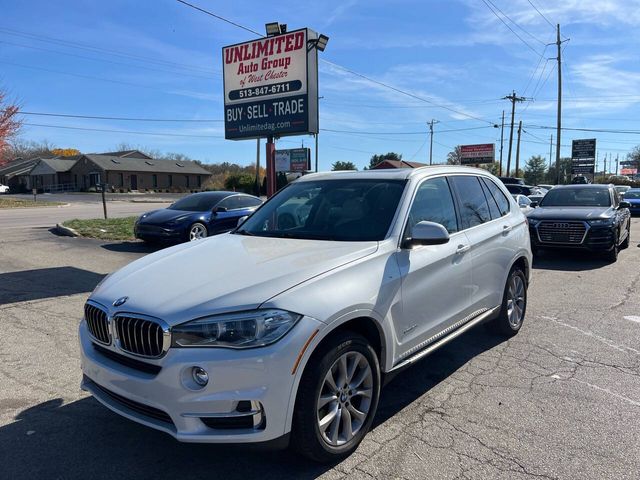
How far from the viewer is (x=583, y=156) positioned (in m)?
60.2

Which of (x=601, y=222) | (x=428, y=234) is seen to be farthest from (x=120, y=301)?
(x=601, y=222)

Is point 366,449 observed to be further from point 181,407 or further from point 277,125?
point 277,125

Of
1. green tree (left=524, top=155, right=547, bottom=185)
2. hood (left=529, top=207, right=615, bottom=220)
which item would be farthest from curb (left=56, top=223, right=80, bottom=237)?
green tree (left=524, top=155, right=547, bottom=185)

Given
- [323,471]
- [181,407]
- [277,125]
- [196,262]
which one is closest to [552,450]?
[323,471]

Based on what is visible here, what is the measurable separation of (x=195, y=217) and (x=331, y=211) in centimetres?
891

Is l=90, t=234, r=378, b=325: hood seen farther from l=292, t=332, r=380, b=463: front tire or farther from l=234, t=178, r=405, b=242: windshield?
l=292, t=332, r=380, b=463: front tire

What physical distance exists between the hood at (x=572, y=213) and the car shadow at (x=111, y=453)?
27.1ft

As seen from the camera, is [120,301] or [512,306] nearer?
[120,301]

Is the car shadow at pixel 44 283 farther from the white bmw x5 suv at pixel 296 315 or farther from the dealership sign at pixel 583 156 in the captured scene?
the dealership sign at pixel 583 156

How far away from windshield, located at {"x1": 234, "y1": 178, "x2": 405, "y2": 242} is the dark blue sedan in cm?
777

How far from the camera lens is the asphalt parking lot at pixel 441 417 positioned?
3.04 metres

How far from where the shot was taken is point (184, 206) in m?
13.3

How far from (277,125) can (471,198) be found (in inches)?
247

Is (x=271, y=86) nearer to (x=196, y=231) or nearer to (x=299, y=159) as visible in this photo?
(x=196, y=231)
